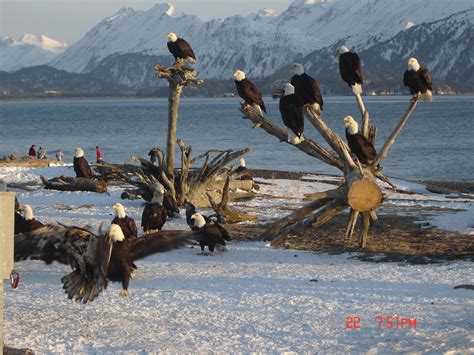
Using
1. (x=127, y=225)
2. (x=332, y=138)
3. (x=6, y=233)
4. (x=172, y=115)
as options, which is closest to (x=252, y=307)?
(x=127, y=225)

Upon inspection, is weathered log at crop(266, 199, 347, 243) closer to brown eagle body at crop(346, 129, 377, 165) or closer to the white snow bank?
brown eagle body at crop(346, 129, 377, 165)

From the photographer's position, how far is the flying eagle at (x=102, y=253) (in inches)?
364

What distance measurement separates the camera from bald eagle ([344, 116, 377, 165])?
13.9 meters

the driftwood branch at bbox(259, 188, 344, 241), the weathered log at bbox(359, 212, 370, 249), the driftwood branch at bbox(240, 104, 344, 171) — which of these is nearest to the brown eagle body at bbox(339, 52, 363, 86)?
the driftwood branch at bbox(240, 104, 344, 171)

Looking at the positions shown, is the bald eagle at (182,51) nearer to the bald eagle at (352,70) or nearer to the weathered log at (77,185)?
the weathered log at (77,185)

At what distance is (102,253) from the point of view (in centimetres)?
928

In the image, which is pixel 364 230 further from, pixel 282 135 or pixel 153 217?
pixel 153 217

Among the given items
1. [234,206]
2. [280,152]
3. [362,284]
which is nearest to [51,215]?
[234,206]

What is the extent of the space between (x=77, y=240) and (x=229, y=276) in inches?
99.7

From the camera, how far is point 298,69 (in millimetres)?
14812

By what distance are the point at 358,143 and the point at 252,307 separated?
486 cm

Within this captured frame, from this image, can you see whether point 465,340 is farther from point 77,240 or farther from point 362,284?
point 77,240

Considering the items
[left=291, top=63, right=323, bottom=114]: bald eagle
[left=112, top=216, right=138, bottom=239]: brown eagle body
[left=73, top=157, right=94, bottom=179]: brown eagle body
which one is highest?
[left=291, top=63, right=323, bottom=114]: bald eagle

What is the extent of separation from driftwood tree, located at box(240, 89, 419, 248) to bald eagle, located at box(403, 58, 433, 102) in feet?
0.55
